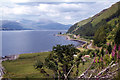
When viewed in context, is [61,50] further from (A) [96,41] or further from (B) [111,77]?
(A) [96,41]

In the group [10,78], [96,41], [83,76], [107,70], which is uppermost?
[107,70]

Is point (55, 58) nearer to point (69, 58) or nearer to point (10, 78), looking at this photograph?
point (69, 58)

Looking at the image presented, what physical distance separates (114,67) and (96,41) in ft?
481

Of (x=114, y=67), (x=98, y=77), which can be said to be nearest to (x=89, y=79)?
(x=98, y=77)

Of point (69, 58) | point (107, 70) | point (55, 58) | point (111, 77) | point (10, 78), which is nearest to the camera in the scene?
point (111, 77)

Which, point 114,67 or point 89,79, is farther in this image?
point 114,67

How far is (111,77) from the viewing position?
2.32m

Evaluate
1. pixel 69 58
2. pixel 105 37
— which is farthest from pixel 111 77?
pixel 105 37

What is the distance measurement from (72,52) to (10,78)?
4730 centimetres

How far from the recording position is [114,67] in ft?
8.79

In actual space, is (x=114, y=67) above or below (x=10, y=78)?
above

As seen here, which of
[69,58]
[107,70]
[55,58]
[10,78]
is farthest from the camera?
[10,78]

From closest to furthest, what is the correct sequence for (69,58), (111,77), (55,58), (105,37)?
(111,77)
(69,58)
(55,58)
(105,37)

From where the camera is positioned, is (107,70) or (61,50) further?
(61,50)
